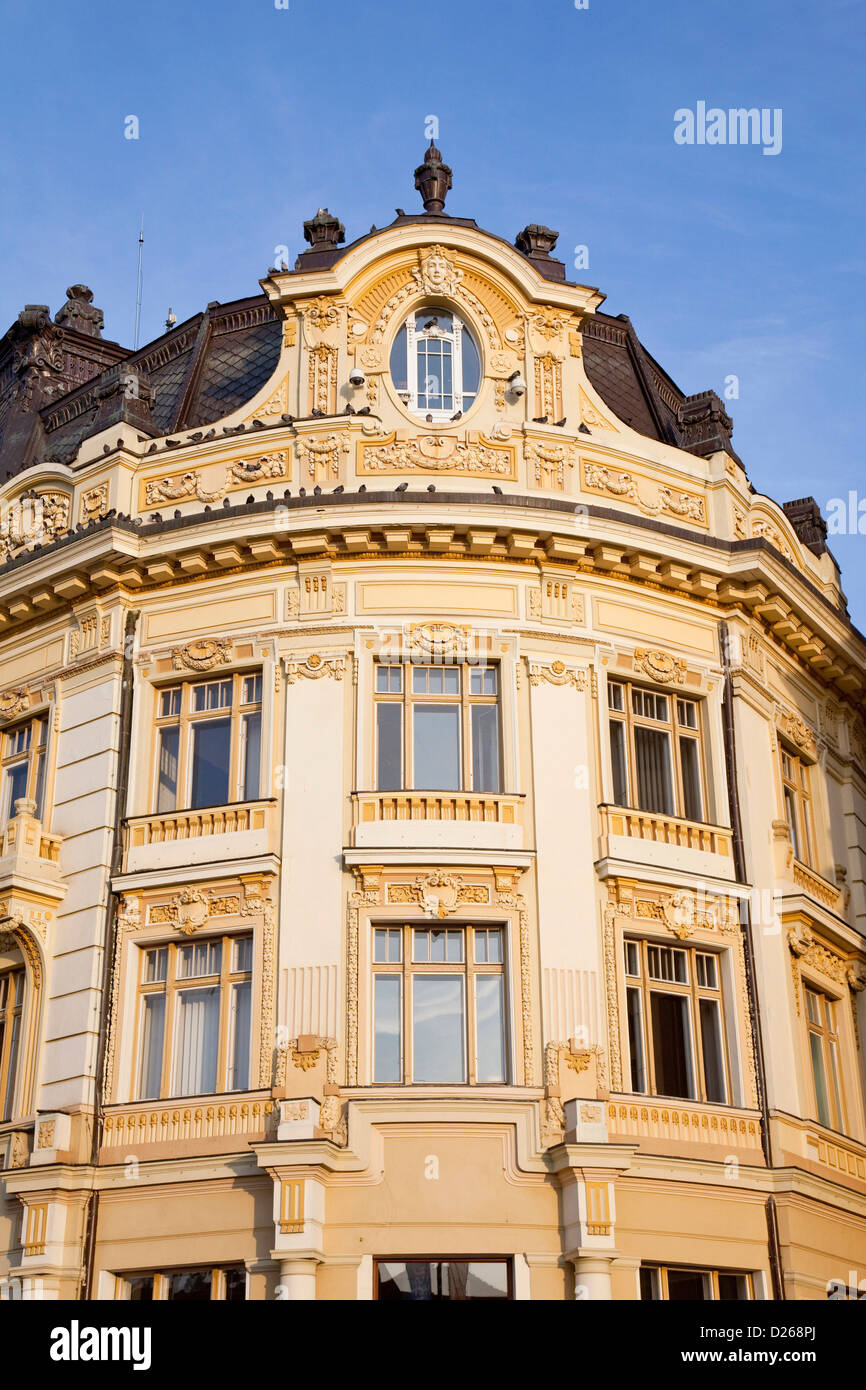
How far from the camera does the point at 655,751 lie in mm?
26969

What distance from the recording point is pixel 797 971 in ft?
87.5

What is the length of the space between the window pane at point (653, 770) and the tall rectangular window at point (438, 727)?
242 cm

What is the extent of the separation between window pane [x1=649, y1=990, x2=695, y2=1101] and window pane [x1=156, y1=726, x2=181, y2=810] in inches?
295

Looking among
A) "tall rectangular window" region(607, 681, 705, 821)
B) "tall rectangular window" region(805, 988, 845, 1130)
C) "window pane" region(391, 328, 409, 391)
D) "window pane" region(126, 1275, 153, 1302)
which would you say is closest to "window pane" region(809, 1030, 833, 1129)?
"tall rectangular window" region(805, 988, 845, 1130)

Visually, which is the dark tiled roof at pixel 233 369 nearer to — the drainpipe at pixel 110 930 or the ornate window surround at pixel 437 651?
the drainpipe at pixel 110 930

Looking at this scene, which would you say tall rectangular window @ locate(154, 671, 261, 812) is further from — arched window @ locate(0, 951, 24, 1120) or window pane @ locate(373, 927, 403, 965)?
arched window @ locate(0, 951, 24, 1120)

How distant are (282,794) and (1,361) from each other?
49.6ft

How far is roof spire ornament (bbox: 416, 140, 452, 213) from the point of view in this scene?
29594mm

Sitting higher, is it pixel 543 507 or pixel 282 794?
pixel 543 507

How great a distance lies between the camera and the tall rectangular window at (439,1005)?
2375 centimetres

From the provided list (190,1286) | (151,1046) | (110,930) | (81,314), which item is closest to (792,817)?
(151,1046)

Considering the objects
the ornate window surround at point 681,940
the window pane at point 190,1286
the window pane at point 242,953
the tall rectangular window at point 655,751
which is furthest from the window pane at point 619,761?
the window pane at point 190,1286
